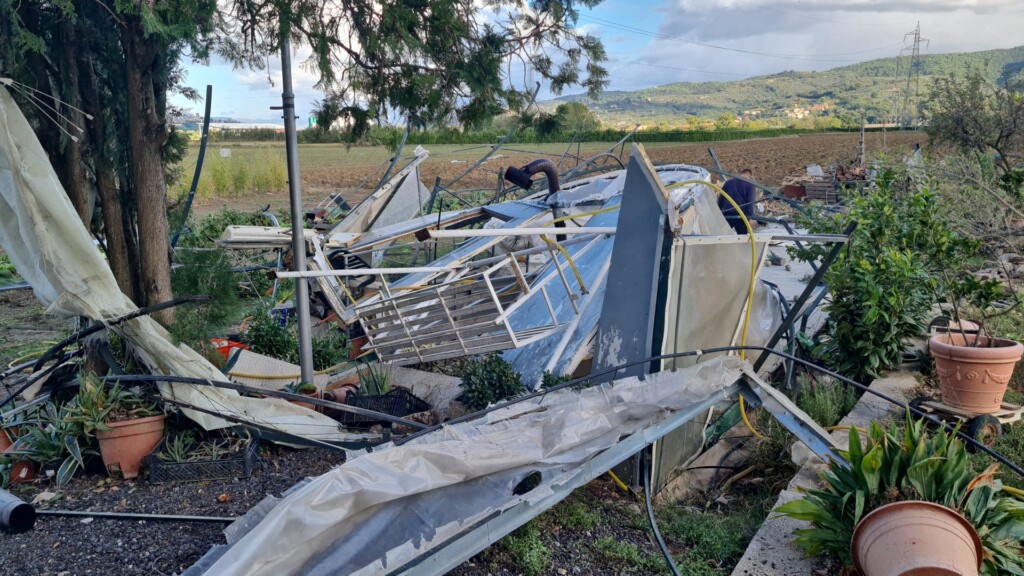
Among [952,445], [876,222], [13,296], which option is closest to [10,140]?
[952,445]

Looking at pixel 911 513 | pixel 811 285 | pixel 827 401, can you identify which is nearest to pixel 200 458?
pixel 911 513

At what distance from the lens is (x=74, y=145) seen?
518 cm

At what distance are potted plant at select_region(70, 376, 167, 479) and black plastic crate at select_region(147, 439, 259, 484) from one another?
0.12 metres

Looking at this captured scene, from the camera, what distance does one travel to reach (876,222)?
5.38 metres

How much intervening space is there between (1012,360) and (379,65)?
15.2ft

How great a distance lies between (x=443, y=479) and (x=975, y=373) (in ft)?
11.4

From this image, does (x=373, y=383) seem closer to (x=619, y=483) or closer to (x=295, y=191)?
(x=295, y=191)

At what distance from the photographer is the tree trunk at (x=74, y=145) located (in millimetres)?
4984

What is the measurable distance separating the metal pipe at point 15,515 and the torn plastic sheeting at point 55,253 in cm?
104

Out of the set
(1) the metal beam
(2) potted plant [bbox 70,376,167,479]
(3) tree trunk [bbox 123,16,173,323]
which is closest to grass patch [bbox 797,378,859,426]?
(1) the metal beam

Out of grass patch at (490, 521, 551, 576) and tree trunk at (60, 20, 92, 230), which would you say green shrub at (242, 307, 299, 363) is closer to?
tree trunk at (60, 20, 92, 230)

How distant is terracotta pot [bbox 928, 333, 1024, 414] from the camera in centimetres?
443

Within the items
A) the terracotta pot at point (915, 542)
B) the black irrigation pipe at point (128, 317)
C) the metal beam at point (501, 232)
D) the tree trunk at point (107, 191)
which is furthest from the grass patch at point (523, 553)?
the tree trunk at point (107, 191)

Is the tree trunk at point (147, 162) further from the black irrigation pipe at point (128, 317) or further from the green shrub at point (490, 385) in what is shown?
the green shrub at point (490, 385)
